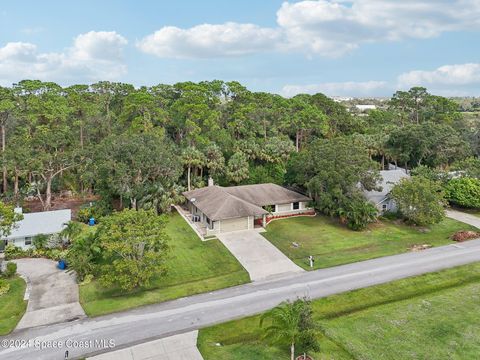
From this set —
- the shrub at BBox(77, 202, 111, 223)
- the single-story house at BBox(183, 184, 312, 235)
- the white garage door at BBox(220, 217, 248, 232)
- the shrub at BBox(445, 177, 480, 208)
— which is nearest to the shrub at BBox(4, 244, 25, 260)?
the shrub at BBox(77, 202, 111, 223)

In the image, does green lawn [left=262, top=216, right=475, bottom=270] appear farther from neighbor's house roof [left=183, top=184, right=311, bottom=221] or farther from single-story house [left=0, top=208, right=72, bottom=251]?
single-story house [left=0, top=208, right=72, bottom=251]

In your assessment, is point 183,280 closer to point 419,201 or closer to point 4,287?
point 4,287

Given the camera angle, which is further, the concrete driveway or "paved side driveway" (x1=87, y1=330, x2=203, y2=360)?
the concrete driveway

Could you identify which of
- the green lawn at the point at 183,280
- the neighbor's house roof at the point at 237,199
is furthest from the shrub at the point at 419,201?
the green lawn at the point at 183,280

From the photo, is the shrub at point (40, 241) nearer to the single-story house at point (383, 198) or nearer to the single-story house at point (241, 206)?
the single-story house at point (241, 206)

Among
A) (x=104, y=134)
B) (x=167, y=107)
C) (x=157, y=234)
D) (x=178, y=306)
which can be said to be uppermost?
(x=167, y=107)

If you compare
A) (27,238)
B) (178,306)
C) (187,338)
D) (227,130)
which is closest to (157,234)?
(178,306)

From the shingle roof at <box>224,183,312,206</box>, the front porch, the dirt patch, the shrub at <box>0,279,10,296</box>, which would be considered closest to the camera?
the shrub at <box>0,279,10,296</box>

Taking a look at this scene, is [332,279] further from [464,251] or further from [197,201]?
[197,201]
